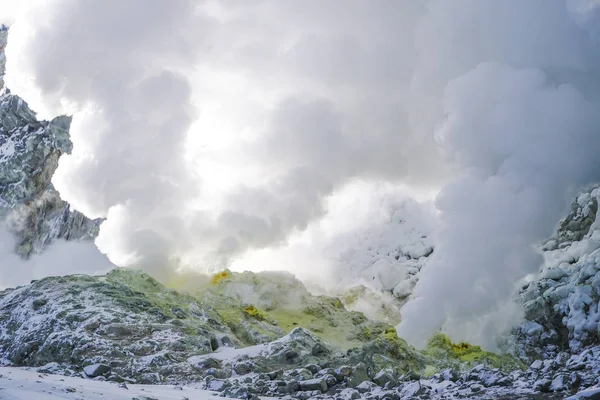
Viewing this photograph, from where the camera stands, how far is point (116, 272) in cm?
9400

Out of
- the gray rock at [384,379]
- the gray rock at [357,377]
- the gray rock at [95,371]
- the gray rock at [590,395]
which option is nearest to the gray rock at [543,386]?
the gray rock at [590,395]

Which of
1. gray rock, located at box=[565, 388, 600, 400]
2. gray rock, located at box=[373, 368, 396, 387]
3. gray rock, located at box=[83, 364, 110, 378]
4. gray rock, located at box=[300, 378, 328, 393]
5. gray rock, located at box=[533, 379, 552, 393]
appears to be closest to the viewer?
gray rock, located at box=[565, 388, 600, 400]

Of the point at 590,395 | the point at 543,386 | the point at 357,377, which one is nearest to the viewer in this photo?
the point at 590,395

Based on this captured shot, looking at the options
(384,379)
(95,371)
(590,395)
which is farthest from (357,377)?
(95,371)

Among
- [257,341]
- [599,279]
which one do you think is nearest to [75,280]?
[257,341]

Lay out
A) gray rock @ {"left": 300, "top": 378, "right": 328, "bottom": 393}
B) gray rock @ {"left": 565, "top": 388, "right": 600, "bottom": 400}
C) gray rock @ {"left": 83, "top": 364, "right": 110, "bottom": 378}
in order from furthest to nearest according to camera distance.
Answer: gray rock @ {"left": 83, "top": 364, "right": 110, "bottom": 378} < gray rock @ {"left": 300, "top": 378, "right": 328, "bottom": 393} < gray rock @ {"left": 565, "top": 388, "right": 600, "bottom": 400}

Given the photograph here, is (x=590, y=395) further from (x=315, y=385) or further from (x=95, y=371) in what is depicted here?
(x=95, y=371)

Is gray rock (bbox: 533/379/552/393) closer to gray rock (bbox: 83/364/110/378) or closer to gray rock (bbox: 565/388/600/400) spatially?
gray rock (bbox: 565/388/600/400)

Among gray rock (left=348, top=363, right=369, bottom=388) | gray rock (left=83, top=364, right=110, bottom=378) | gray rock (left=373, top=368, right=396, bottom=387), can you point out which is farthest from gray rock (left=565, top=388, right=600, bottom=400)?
gray rock (left=83, top=364, right=110, bottom=378)

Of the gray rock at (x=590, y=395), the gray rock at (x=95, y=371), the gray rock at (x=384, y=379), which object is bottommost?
the gray rock at (x=590, y=395)

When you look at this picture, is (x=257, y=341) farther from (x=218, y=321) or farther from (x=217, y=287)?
(x=217, y=287)

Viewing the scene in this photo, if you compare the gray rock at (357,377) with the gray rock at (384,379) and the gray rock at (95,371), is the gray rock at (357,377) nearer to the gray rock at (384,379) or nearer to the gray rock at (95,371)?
the gray rock at (384,379)

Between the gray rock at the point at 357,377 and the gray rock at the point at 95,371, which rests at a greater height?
the gray rock at the point at 357,377

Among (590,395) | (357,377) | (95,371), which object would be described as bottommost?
(590,395)
